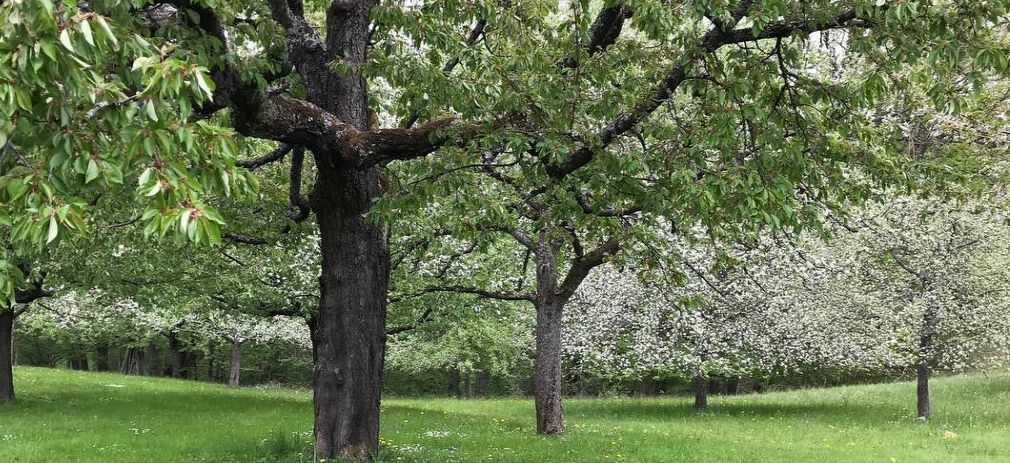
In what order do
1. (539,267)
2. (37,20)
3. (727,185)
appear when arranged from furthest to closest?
(539,267) < (727,185) < (37,20)

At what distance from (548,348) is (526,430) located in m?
2.69

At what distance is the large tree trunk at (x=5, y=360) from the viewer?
67.4 feet

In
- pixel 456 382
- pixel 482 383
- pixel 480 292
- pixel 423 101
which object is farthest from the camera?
pixel 456 382

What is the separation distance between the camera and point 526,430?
1802cm

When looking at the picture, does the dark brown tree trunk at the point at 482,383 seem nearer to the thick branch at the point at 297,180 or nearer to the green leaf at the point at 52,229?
the thick branch at the point at 297,180

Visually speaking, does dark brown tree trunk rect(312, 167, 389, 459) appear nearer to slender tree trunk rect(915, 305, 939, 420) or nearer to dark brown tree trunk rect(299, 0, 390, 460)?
dark brown tree trunk rect(299, 0, 390, 460)

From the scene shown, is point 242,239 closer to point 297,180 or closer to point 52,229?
point 297,180

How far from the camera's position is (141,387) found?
1138 inches

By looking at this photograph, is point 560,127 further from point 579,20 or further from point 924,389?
point 924,389

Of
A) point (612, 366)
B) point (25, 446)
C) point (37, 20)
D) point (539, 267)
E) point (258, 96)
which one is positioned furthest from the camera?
point (612, 366)

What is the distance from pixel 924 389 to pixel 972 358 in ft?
11.2

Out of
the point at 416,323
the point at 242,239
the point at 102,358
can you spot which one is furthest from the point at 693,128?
the point at 102,358

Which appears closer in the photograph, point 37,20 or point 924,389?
point 37,20

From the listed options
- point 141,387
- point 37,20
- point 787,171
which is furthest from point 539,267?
point 141,387
